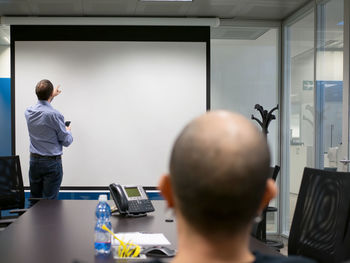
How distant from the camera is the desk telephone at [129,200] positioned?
3.10m

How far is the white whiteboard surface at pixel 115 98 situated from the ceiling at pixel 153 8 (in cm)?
39

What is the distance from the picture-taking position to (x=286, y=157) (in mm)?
6418

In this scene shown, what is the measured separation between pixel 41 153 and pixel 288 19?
3.62 metres

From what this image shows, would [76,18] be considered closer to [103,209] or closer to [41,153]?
[41,153]

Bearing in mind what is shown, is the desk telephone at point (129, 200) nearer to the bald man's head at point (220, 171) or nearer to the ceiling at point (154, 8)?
the bald man's head at point (220, 171)

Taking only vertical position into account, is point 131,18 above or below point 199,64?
above

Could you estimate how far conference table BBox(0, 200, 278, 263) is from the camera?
209 centimetres

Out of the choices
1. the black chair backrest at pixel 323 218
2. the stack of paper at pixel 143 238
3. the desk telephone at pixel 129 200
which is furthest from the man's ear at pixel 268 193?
the desk telephone at pixel 129 200

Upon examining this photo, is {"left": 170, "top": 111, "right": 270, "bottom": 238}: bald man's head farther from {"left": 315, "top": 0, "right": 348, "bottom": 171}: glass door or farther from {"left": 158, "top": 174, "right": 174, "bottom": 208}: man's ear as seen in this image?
{"left": 315, "top": 0, "right": 348, "bottom": 171}: glass door

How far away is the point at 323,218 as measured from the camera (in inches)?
100

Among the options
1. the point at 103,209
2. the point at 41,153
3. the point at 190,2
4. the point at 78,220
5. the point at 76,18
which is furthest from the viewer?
the point at 76,18

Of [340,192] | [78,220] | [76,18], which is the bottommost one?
[78,220]

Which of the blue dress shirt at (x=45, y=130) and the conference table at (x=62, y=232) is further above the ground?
the blue dress shirt at (x=45, y=130)

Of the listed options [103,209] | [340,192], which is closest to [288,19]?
[340,192]
